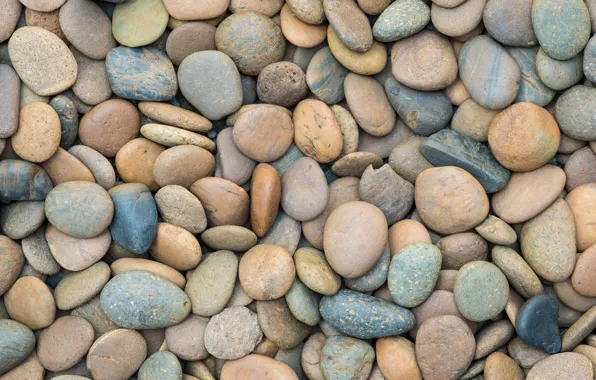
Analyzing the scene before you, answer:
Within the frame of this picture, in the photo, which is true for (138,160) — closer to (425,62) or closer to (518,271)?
(425,62)

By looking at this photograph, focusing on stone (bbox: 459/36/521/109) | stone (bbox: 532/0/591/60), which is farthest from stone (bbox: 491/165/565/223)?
stone (bbox: 532/0/591/60)

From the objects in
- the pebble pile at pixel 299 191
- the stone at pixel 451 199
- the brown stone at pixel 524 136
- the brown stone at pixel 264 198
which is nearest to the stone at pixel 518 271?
the pebble pile at pixel 299 191

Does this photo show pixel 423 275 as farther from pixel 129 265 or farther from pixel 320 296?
pixel 129 265

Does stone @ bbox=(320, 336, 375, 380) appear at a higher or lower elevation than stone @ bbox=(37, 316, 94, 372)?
higher

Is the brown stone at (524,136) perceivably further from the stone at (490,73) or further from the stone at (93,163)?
the stone at (93,163)

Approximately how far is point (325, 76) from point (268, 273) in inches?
23.0

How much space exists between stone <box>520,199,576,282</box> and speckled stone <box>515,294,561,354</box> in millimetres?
87

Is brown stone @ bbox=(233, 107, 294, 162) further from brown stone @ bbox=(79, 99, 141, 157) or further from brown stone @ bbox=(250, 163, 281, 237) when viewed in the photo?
brown stone @ bbox=(79, 99, 141, 157)

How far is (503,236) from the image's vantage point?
205cm

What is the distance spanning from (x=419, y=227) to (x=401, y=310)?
239mm

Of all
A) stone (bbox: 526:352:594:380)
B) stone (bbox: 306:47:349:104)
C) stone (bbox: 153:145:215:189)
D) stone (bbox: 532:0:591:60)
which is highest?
stone (bbox: 532:0:591:60)

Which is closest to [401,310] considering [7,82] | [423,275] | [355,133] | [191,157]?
[423,275]

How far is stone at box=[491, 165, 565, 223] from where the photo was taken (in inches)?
81.9

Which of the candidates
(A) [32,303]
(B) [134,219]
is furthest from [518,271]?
(A) [32,303]
